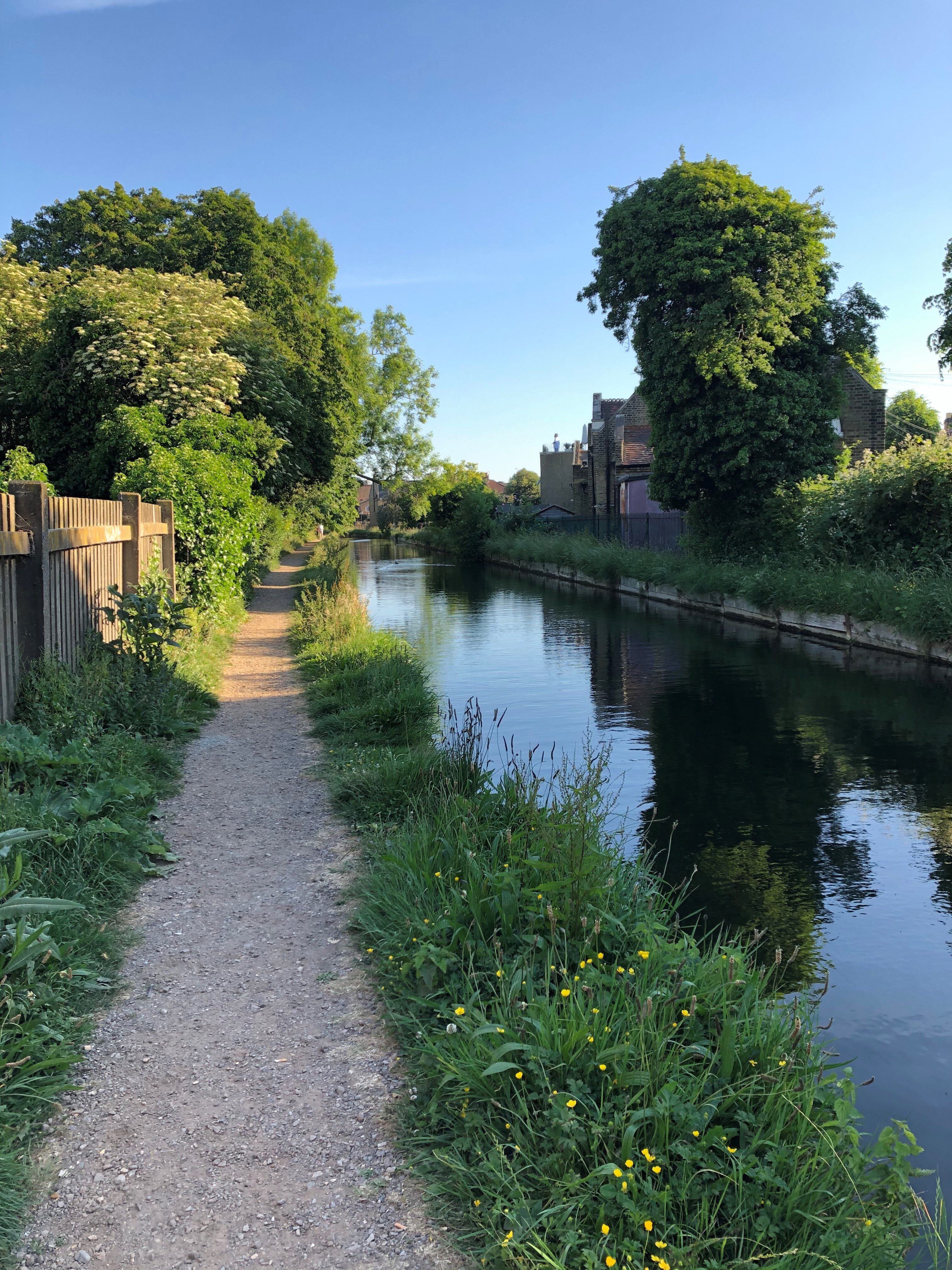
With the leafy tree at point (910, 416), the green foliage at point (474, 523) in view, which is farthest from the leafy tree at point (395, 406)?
the leafy tree at point (910, 416)

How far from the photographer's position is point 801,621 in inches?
789

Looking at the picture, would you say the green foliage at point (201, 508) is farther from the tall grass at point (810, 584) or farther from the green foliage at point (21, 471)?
the tall grass at point (810, 584)

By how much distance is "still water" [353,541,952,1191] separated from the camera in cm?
507

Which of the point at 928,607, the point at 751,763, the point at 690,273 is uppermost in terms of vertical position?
the point at 690,273

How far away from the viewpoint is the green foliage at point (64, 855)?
349cm

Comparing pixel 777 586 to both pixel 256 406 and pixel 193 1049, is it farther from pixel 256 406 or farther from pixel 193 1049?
pixel 193 1049

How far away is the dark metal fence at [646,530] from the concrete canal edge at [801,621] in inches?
130

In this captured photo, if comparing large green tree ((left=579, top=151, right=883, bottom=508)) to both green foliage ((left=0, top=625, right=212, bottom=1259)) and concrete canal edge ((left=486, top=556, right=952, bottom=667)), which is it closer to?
concrete canal edge ((left=486, top=556, right=952, bottom=667))

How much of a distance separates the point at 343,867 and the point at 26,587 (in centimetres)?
358

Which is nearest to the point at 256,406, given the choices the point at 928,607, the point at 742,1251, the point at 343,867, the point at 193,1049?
the point at 928,607

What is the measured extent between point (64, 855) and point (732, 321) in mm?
22109

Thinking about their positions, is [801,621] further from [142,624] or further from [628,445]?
[628,445]

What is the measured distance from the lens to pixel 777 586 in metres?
20.9

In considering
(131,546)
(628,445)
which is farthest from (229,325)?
(628,445)
